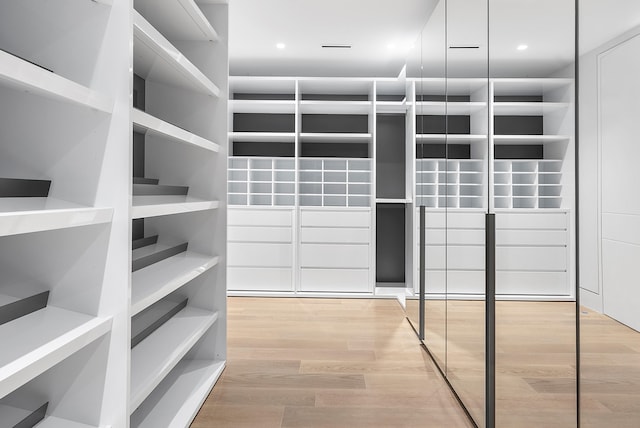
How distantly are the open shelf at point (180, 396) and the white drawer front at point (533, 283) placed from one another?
148 cm

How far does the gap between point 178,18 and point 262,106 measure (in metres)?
2.39

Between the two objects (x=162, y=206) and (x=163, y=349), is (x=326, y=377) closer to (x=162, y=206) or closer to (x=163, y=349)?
(x=163, y=349)

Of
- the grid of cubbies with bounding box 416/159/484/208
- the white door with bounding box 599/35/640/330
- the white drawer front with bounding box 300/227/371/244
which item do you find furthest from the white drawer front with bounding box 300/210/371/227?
the white door with bounding box 599/35/640/330

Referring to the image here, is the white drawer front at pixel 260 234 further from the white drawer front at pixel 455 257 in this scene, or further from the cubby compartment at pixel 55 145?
the cubby compartment at pixel 55 145

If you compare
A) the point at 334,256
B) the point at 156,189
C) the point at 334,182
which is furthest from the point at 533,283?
the point at 334,182

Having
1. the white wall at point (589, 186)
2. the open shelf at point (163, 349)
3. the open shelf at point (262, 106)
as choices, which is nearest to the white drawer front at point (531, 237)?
the white wall at point (589, 186)

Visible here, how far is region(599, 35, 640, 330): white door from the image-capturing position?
3.11 feet

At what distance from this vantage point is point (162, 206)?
5.56ft

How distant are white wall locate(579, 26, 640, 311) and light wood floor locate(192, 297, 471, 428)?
1.13m

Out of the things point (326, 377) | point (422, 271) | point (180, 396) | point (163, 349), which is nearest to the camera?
point (163, 349)

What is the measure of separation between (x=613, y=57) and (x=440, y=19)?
176cm

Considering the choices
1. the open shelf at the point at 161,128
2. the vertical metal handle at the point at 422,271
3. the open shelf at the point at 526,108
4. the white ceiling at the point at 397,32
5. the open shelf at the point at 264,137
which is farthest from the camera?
the open shelf at the point at 264,137

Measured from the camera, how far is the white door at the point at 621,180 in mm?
947

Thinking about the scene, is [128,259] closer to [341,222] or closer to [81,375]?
[81,375]
